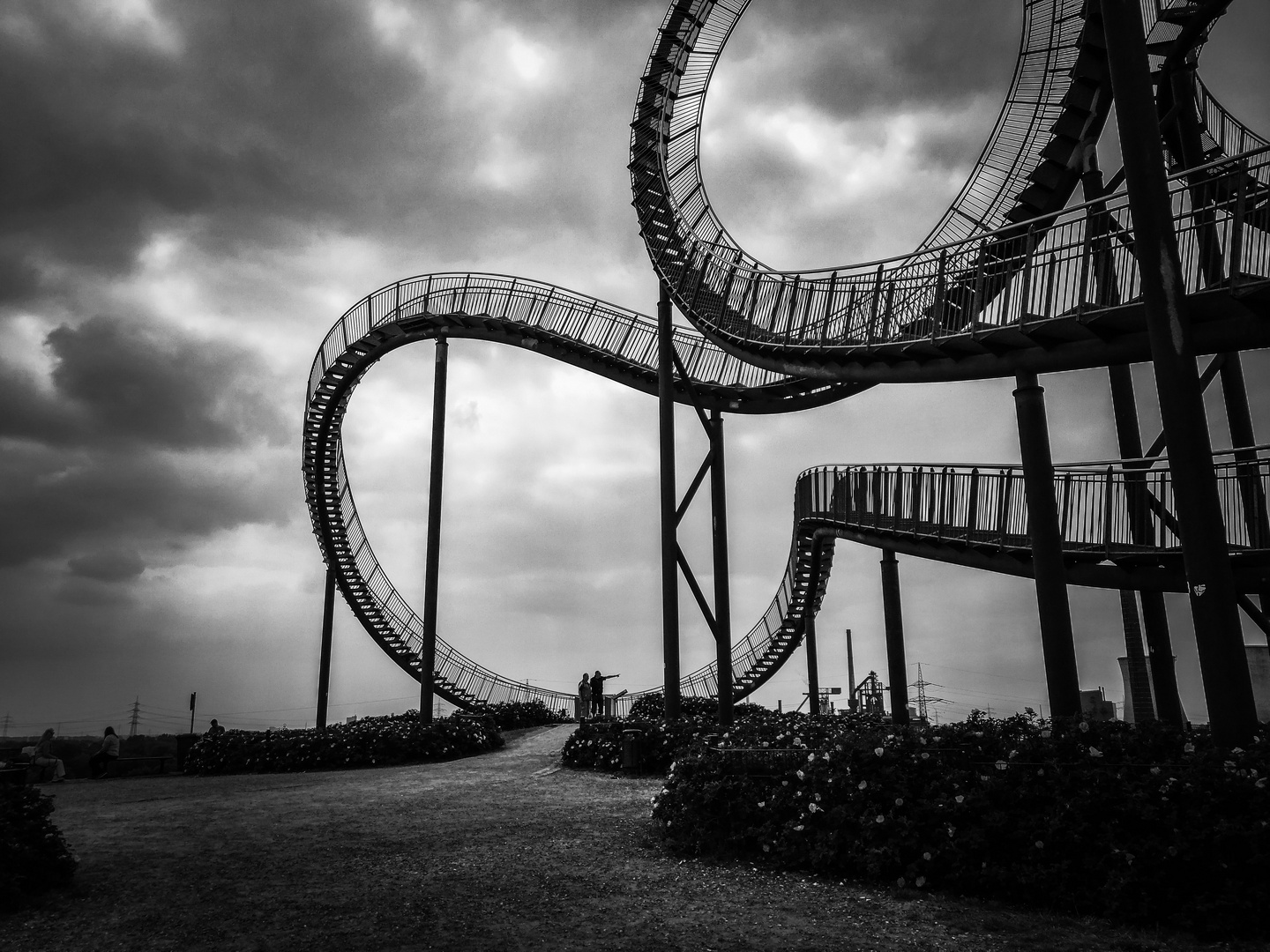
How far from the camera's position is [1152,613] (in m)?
14.6

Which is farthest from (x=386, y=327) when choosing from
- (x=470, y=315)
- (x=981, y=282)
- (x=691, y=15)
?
(x=981, y=282)

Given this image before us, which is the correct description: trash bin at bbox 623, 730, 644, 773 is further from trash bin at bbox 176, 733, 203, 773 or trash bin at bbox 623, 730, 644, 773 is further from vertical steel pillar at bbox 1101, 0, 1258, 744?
trash bin at bbox 176, 733, 203, 773

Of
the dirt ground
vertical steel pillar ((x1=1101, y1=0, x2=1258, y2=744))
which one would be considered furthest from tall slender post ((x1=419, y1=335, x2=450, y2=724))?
vertical steel pillar ((x1=1101, y1=0, x2=1258, y2=744))

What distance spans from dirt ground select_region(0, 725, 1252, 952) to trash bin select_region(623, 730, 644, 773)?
3.94m

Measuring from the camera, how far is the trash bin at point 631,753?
52.4 feet

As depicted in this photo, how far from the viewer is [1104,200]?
978 cm

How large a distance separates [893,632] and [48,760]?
1811cm

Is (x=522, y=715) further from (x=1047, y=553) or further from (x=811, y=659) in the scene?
Answer: (x=1047, y=553)

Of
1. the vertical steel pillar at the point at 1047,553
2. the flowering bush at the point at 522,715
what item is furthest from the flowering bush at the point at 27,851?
the flowering bush at the point at 522,715

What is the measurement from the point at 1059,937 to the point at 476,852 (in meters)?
5.33

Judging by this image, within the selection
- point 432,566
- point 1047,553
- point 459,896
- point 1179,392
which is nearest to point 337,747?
point 432,566

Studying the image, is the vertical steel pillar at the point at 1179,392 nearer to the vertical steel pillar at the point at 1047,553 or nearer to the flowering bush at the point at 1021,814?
the flowering bush at the point at 1021,814

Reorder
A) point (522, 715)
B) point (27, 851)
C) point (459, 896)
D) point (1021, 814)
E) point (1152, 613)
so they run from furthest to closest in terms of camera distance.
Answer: point (522, 715) → point (1152, 613) → point (27, 851) → point (459, 896) → point (1021, 814)

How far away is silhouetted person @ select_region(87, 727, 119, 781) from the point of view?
65.3 ft
